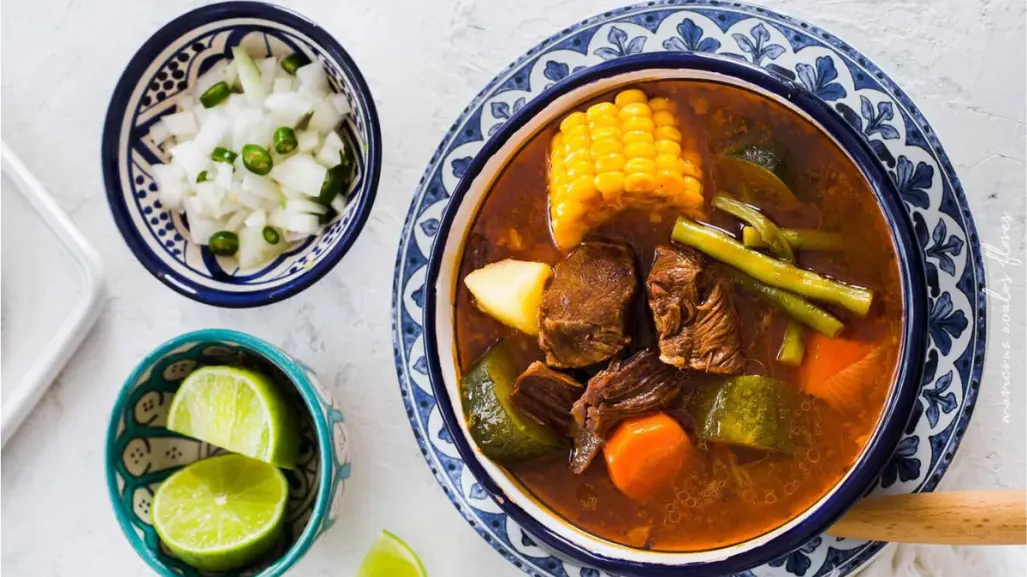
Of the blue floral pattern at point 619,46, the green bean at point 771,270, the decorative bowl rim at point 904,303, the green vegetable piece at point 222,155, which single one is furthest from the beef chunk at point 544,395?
the green vegetable piece at point 222,155

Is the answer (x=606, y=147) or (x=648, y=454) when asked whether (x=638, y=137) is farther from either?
(x=648, y=454)

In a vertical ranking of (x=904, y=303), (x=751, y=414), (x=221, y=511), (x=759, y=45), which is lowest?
(x=221, y=511)

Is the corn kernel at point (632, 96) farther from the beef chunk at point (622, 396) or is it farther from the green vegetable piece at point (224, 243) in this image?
the green vegetable piece at point (224, 243)

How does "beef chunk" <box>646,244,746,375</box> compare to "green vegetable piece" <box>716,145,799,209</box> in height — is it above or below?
below

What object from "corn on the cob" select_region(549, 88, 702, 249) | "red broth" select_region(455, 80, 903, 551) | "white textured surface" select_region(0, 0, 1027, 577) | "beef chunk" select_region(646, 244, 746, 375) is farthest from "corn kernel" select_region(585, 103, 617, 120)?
"white textured surface" select_region(0, 0, 1027, 577)

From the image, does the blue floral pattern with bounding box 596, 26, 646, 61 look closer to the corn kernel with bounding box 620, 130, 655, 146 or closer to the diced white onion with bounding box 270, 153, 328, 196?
the corn kernel with bounding box 620, 130, 655, 146

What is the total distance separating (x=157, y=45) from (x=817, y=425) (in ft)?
7.11

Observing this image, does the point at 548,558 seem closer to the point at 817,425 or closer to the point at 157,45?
the point at 817,425

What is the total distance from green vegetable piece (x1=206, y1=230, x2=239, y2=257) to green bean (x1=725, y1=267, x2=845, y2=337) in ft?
5.22

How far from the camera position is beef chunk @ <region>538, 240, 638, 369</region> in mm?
2186

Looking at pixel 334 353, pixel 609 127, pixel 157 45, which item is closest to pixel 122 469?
pixel 334 353

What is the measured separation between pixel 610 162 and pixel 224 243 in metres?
1.37

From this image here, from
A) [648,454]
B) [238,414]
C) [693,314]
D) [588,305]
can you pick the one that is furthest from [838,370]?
[238,414]

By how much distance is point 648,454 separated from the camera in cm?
217
